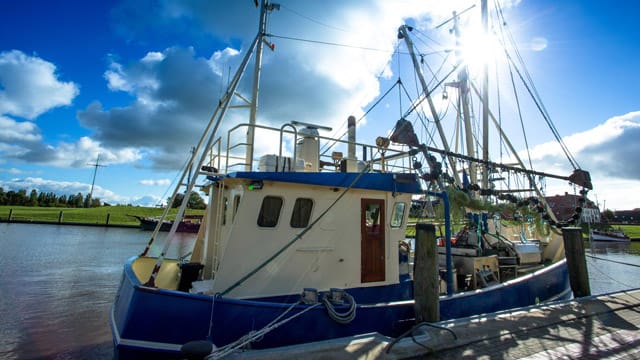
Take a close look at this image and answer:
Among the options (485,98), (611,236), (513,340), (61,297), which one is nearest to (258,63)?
(513,340)

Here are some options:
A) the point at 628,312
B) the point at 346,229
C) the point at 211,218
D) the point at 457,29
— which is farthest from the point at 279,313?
the point at 457,29

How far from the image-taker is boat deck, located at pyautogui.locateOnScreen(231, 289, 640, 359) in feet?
11.6

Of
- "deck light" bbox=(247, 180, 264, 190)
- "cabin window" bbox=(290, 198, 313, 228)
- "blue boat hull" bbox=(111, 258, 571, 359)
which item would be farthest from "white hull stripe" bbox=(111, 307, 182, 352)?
"cabin window" bbox=(290, 198, 313, 228)

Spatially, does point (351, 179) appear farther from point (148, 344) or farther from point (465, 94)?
point (465, 94)

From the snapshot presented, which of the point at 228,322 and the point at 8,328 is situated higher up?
the point at 228,322

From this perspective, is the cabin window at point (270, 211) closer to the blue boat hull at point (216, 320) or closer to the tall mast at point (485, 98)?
the blue boat hull at point (216, 320)

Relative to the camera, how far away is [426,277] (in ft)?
17.7

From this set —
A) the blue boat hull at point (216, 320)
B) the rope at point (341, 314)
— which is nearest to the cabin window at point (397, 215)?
the blue boat hull at point (216, 320)

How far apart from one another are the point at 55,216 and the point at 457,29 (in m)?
70.0

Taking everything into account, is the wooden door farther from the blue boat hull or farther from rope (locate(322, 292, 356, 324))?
rope (locate(322, 292, 356, 324))

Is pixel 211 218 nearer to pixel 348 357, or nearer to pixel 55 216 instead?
pixel 348 357

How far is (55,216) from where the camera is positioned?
5709cm

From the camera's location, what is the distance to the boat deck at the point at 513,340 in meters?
3.53

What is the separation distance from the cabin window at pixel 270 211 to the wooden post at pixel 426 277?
2.56 meters
